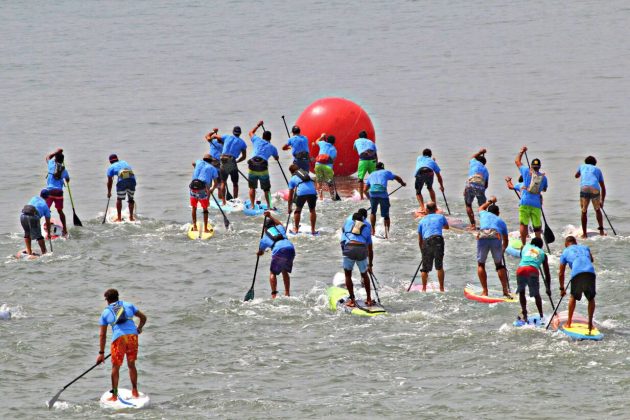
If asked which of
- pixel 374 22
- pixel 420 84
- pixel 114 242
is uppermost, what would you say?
pixel 374 22

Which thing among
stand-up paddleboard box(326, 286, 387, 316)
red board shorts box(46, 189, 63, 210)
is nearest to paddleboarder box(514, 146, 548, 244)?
stand-up paddleboard box(326, 286, 387, 316)

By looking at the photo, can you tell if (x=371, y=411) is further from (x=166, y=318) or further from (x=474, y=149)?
(x=474, y=149)

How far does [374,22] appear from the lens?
223 ft

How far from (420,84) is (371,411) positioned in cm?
3333

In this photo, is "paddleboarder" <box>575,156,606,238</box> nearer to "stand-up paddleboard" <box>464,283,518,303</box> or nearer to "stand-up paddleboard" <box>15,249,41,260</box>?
"stand-up paddleboard" <box>464,283,518,303</box>

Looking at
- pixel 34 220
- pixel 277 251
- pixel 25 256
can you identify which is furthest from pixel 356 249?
pixel 25 256

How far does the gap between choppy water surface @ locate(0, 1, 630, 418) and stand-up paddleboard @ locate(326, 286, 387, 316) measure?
219 mm

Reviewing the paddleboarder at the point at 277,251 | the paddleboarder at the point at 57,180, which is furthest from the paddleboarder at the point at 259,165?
the paddleboarder at the point at 277,251

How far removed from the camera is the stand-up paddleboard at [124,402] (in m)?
15.6

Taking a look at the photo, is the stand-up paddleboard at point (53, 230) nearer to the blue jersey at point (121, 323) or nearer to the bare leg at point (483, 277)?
the bare leg at point (483, 277)

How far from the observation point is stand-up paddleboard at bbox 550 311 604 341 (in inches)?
682

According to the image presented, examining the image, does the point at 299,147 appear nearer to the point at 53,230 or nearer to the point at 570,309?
the point at 53,230

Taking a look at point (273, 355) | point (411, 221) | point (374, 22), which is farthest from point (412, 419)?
point (374, 22)

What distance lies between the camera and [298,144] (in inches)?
1076
